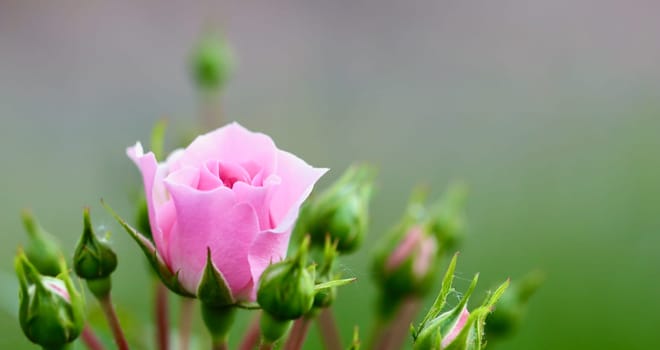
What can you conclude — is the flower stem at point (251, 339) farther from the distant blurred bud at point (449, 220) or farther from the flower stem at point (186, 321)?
the distant blurred bud at point (449, 220)

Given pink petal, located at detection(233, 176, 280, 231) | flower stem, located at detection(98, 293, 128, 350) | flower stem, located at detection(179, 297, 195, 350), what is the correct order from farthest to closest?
flower stem, located at detection(179, 297, 195, 350)
flower stem, located at detection(98, 293, 128, 350)
pink petal, located at detection(233, 176, 280, 231)

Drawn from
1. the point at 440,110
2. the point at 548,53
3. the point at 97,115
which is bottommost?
the point at 97,115

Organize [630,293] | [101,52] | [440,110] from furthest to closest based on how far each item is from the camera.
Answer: [101,52] < [440,110] < [630,293]

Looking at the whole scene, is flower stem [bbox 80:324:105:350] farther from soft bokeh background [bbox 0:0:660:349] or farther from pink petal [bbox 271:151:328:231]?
pink petal [bbox 271:151:328:231]

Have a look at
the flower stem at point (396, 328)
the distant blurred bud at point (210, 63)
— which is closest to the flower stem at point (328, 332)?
the flower stem at point (396, 328)

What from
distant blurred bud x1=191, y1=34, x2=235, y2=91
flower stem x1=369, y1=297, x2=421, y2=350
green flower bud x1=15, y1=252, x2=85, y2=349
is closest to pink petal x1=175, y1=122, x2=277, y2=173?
green flower bud x1=15, y1=252, x2=85, y2=349

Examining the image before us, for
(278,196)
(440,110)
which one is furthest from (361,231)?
(440,110)

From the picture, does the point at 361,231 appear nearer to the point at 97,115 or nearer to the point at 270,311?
the point at 270,311
